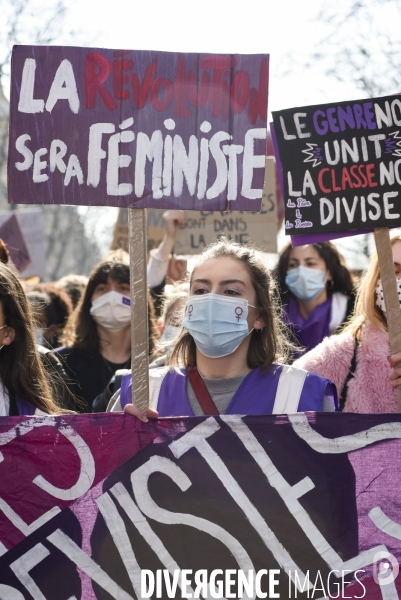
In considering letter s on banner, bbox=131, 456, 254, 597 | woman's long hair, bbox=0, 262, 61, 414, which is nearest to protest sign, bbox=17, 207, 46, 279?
woman's long hair, bbox=0, 262, 61, 414

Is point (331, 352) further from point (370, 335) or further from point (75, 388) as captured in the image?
point (75, 388)

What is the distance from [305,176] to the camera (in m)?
2.68

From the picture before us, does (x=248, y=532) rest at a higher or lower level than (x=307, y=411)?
lower

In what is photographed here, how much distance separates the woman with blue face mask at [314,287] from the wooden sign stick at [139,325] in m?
2.53

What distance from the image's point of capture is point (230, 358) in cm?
292

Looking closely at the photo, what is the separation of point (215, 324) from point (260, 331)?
11.1 inches

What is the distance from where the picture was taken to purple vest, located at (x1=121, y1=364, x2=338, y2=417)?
2746mm

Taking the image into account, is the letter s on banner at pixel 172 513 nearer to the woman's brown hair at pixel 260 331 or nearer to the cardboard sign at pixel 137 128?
the woman's brown hair at pixel 260 331

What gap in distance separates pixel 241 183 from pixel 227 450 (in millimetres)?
824

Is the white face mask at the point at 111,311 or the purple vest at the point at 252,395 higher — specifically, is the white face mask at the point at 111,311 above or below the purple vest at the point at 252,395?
above

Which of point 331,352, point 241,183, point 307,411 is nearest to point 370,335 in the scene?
point 331,352

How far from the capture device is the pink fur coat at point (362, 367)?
3107 mm

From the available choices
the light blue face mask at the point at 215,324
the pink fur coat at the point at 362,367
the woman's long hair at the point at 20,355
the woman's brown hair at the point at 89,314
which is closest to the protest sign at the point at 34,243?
the woman's brown hair at the point at 89,314

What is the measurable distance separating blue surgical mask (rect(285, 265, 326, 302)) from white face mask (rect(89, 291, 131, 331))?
1090 millimetres
